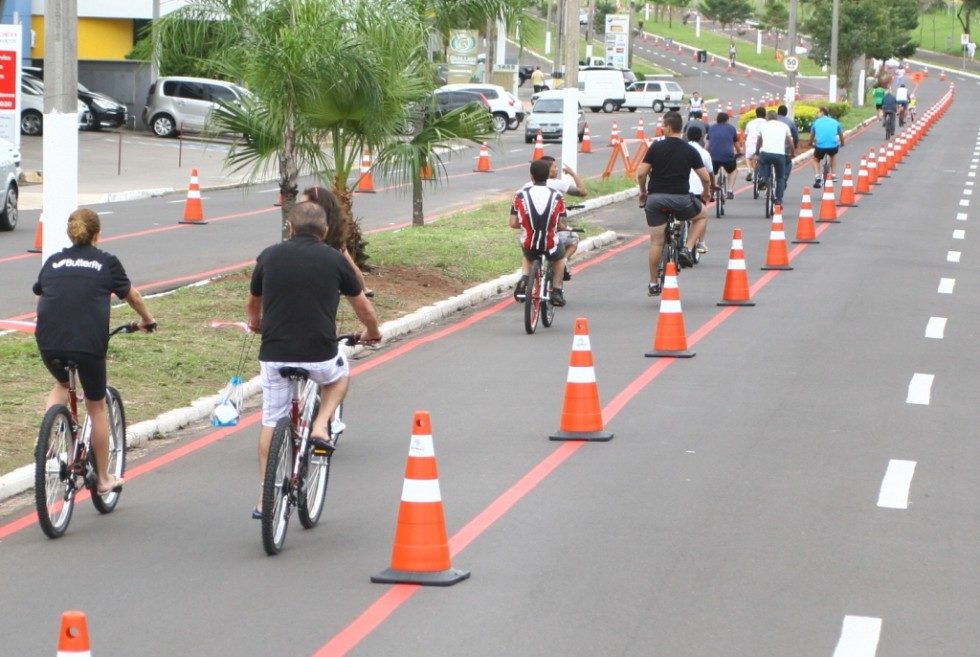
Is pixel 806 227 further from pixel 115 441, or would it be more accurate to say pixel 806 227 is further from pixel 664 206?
pixel 115 441

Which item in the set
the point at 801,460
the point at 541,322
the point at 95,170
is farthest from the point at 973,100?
the point at 801,460

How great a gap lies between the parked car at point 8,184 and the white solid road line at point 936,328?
13980 mm

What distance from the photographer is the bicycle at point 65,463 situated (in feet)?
27.1

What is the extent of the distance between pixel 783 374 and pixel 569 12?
49.2ft

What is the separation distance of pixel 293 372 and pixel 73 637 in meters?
3.80

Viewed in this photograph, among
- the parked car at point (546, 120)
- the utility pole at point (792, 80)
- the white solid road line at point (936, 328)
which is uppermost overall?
the utility pole at point (792, 80)

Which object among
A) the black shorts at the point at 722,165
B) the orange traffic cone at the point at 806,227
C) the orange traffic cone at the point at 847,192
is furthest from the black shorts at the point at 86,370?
the orange traffic cone at the point at 847,192

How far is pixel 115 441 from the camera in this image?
9.37m

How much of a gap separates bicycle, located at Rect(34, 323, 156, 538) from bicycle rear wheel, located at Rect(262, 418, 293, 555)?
3.80 ft

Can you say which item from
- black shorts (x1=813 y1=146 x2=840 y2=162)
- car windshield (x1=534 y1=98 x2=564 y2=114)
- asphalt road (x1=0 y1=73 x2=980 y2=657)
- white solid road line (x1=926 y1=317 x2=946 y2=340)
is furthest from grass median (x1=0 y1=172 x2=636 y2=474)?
car windshield (x1=534 y1=98 x2=564 y2=114)

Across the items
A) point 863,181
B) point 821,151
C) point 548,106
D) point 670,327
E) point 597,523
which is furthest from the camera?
point 548,106

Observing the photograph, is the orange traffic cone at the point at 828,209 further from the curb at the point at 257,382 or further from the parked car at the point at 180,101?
the parked car at the point at 180,101

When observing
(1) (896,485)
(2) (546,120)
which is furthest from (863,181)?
(1) (896,485)

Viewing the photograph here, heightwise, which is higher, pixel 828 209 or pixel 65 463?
pixel 828 209
